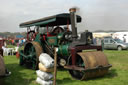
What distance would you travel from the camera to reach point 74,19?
5824 millimetres

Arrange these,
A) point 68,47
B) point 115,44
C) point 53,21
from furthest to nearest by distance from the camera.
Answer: point 115,44 < point 53,21 < point 68,47

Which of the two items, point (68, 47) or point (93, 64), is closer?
point (93, 64)

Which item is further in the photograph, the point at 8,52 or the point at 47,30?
the point at 8,52

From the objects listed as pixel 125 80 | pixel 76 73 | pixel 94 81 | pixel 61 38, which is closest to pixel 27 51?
pixel 61 38

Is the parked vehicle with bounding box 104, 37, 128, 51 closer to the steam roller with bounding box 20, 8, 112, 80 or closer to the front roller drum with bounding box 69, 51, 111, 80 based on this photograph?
the steam roller with bounding box 20, 8, 112, 80

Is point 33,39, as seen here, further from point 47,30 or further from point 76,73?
point 76,73

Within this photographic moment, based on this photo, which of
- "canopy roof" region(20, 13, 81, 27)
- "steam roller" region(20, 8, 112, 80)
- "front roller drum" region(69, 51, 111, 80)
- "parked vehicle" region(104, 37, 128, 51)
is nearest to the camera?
"front roller drum" region(69, 51, 111, 80)

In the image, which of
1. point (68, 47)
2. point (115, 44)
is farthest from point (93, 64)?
point (115, 44)

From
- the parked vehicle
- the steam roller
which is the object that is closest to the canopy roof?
the steam roller

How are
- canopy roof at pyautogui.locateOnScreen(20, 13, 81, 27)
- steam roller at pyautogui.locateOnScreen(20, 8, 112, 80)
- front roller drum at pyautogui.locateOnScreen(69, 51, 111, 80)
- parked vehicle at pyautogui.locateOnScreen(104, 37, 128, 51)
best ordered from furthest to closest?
parked vehicle at pyautogui.locateOnScreen(104, 37, 128, 51), canopy roof at pyautogui.locateOnScreen(20, 13, 81, 27), steam roller at pyautogui.locateOnScreen(20, 8, 112, 80), front roller drum at pyautogui.locateOnScreen(69, 51, 111, 80)

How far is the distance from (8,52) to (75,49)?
9579mm

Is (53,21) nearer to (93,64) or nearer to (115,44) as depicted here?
(93,64)

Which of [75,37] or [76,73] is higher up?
[75,37]

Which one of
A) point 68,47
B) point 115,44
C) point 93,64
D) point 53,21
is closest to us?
point 93,64
